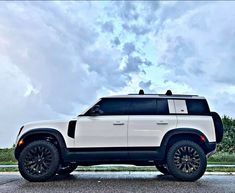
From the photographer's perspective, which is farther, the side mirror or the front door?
the side mirror

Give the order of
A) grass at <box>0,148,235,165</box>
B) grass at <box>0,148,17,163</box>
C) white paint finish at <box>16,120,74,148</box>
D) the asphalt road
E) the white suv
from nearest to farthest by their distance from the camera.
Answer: the asphalt road
the white suv
white paint finish at <box>16,120,74,148</box>
grass at <box>0,148,235,165</box>
grass at <box>0,148,17,163</box>

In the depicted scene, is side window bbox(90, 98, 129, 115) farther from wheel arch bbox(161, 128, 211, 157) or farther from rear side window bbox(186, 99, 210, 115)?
rear side window bbox(186, 99, 210, 115)

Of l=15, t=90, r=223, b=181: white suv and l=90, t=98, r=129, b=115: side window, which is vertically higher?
l=90, t=98, r=129, b=115: side window

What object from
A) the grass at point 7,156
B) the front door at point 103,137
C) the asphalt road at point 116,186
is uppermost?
the grass at point 7,156

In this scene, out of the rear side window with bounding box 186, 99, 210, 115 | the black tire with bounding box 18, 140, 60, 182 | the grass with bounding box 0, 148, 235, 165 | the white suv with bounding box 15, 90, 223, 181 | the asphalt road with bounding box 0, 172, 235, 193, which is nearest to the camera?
the asphalt road with bounding box 0, 172, 235, 193

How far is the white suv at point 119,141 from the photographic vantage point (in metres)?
8.92

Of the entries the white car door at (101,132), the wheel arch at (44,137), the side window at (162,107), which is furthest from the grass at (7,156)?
the side window at (162,107)

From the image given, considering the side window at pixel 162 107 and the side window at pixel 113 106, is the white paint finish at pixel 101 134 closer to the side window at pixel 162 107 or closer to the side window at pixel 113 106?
the side window at pixel 113 106

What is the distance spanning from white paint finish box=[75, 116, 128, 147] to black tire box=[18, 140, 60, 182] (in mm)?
597

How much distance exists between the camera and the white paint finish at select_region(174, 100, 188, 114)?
30.7 feet

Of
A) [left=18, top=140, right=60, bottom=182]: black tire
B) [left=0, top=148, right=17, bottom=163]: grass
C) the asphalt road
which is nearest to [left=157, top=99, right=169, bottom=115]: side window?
the asphalt road

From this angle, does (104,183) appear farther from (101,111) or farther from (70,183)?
(101,111)

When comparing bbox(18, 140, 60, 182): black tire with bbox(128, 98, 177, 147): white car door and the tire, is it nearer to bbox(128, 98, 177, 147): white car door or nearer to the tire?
bbox(128, 98, 177, 147): white car door

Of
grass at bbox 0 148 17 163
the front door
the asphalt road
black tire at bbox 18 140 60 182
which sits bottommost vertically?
the asphalt road
